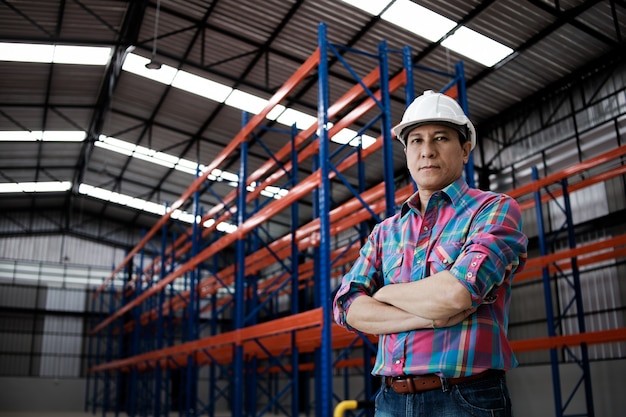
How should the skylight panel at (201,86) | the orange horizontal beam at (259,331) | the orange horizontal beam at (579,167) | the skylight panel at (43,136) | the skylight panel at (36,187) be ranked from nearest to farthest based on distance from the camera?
the orange horizontal beam at (259,331) < the orange horizontal beam at (579,167) < the skylight panel at (201,86) < the skylight panel at (43,136) < the skylight panel at (36,187)

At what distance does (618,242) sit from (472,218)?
1046 cm

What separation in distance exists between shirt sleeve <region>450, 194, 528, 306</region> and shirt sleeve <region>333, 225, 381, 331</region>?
19.6 inches

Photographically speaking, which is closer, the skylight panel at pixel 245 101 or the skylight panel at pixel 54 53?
the skylight panel at pixel 54 53

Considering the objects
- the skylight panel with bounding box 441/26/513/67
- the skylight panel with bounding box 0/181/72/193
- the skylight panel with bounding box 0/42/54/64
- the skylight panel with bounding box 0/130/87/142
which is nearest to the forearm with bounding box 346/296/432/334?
the skylight panel with bounding box 441/26/513/67

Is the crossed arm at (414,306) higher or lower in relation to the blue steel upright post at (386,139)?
lower

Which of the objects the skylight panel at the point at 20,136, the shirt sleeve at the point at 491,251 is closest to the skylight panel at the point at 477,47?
the shirt sleeve at the point at 491,251

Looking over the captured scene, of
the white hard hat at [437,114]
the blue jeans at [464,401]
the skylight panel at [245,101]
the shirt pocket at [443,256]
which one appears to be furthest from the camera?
the skylight panel at [245,101]

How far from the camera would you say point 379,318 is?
2.30m

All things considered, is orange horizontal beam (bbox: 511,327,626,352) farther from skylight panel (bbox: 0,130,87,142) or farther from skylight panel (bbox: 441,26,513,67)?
skylight panel (bbox: 0,130,87,142)

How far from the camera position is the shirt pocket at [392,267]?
2.39 metres

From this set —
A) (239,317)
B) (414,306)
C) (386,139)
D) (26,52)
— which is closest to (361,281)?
(414,306)

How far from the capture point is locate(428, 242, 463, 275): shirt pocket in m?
2.20

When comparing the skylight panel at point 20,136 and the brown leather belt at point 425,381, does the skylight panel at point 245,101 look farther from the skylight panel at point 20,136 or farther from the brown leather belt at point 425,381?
the brown leather belt at point 425,381

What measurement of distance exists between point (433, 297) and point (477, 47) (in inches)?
576
